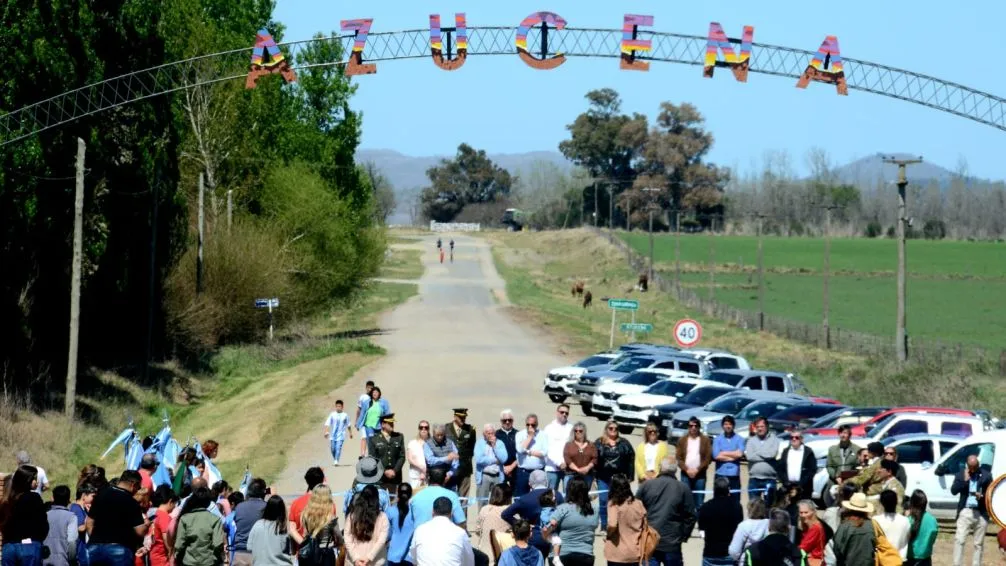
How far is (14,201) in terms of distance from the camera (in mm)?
35062

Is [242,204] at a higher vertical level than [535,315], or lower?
higher

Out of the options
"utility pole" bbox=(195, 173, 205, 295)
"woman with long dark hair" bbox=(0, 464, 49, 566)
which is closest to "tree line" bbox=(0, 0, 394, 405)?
"utility pole" bbox=(195, 173, 205, 295)

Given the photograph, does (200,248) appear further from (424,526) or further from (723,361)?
(424,526)

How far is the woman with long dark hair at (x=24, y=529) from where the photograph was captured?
13500 mm

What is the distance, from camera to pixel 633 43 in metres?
30.5

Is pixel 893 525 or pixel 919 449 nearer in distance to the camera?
pixel 893 525

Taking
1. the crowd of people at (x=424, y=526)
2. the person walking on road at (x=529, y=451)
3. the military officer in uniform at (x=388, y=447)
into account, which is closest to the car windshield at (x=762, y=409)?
the person walking on road at (x=529, y=451)

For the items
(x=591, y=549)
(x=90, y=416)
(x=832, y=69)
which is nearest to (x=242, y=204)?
(x=90, y=416)

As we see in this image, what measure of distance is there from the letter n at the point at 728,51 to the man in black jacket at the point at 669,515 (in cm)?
1707

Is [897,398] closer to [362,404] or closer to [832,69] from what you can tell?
[832,69]

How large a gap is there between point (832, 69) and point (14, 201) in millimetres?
18482

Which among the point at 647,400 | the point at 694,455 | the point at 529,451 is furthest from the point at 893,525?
the point at 647,400

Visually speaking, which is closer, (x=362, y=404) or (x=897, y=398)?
(x=362, y=404)

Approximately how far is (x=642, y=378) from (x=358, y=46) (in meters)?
11.0
